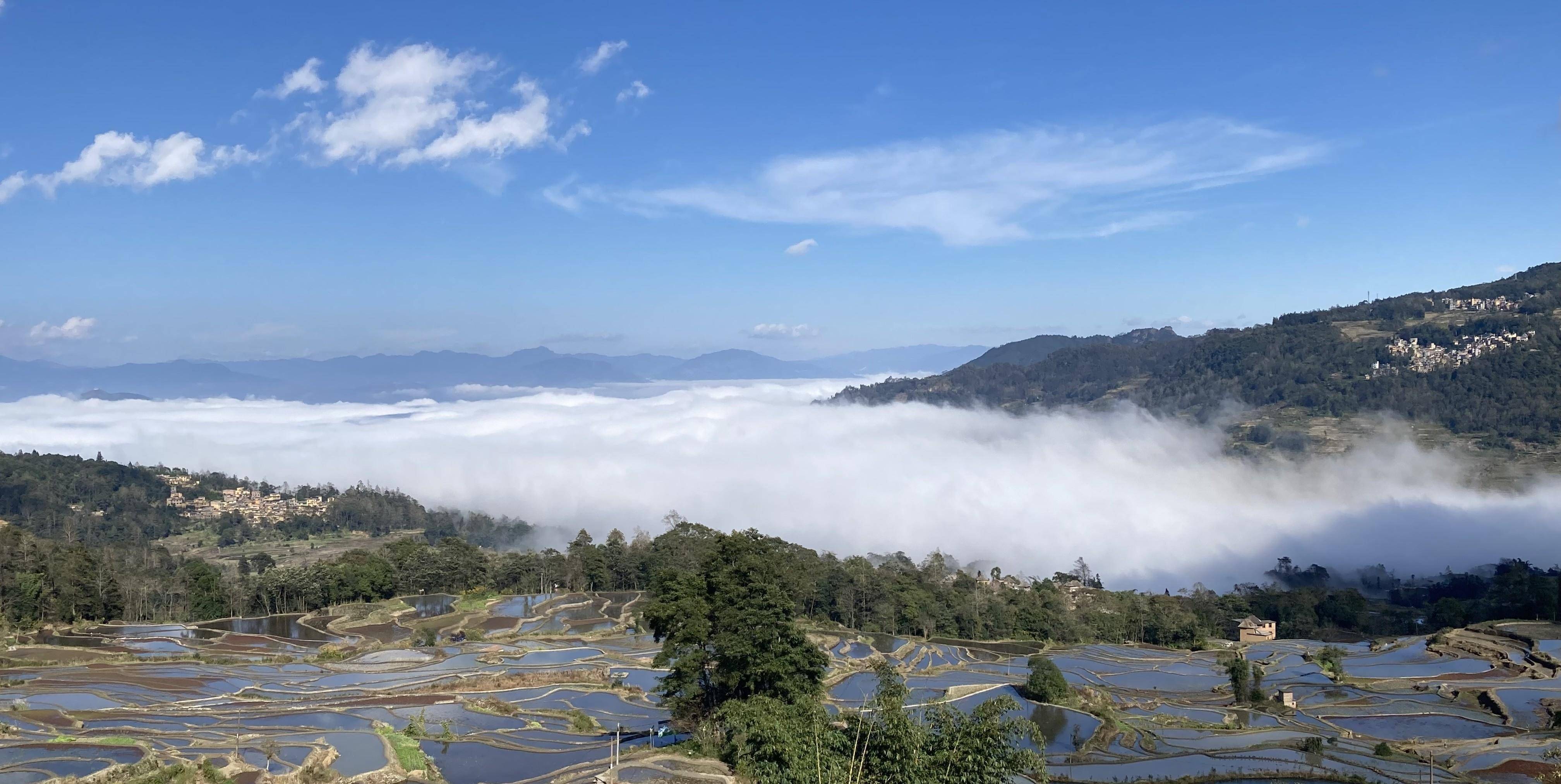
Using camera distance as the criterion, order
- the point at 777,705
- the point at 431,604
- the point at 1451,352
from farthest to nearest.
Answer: the point at 1451,352 < the point at 431,604 < the point at 777,705

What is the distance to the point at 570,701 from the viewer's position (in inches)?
1639

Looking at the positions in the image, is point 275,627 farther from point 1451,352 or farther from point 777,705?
point 1451,352

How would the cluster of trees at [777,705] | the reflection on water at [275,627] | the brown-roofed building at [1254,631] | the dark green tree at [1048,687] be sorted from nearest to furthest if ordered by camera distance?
the cluster of trees at [777,705] → the dark green tree at [1048,687] → the reflection on water at [275,627] → the brown-roofed building at [1254,631]

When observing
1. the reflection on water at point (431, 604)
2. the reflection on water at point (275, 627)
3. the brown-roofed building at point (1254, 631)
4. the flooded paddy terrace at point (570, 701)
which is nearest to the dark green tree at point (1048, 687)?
the flooded paddy terrace at point (570, 701)

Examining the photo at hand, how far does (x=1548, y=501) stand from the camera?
454ft

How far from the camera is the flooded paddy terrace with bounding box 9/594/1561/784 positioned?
97.5ft

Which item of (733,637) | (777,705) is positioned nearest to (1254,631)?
(733,637)

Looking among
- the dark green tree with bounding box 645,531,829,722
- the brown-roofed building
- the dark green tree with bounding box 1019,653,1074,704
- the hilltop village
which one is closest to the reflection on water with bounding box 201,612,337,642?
the dark green tree with bounding box 645,531,829,722

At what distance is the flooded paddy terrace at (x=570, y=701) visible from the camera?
2970 cm

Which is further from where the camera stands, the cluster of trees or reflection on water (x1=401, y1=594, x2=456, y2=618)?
reflection on water (x1=401, y1=594, x2=456, y2=618)

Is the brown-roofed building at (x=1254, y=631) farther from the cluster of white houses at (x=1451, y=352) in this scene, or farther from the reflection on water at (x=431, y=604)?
the cluster of white houses at (x=1451, y=352)

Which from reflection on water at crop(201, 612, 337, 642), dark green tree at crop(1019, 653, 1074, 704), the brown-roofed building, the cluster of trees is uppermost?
the cluster of trees

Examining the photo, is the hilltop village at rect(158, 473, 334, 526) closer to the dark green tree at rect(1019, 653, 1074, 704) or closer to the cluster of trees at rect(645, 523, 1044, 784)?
the dark green tree at rect(1019, 653, 1074, 704)

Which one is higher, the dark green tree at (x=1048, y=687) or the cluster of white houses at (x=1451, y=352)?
the cluster of white houses at (x=1451, y=352)
